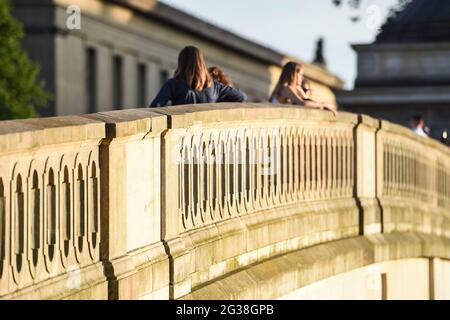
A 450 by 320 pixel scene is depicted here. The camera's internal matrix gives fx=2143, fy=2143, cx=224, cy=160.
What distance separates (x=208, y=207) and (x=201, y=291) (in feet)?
3.77

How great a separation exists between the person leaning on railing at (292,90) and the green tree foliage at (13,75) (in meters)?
31.0

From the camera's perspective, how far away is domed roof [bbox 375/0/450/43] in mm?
56062

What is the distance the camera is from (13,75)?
174 feet

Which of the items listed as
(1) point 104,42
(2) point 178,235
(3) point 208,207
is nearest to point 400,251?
(3) point 208,207

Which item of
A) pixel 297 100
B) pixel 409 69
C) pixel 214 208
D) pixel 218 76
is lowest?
pixel 214 208

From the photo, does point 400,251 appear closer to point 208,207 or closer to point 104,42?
point 208,207

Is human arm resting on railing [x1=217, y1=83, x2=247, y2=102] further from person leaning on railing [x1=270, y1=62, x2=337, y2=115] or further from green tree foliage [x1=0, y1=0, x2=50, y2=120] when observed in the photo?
green tree foliage [x1=0, y1=0, x2=50, y2=120]

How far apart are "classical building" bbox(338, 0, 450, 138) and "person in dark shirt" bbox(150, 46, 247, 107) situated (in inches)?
1500

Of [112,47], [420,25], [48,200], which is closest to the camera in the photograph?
[48,200]

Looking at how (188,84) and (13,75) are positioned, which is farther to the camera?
(13,75)

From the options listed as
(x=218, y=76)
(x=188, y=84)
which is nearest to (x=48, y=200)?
(x=188, y=84)

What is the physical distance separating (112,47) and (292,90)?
49106 mm

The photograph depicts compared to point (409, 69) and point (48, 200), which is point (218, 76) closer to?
point (48, 200)

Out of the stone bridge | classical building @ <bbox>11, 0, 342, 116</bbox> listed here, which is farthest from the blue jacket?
classical building @ <bbox>11, 0, 342, 116</bbox>
